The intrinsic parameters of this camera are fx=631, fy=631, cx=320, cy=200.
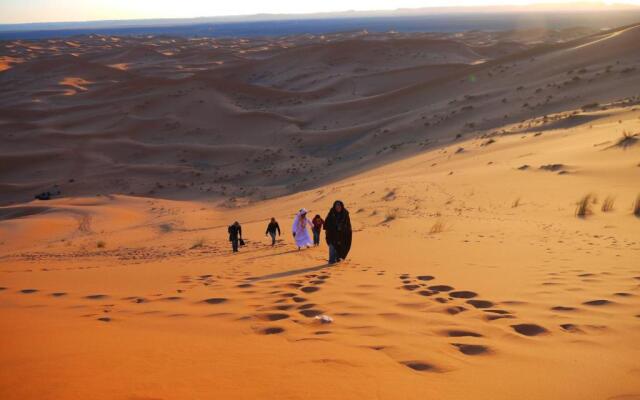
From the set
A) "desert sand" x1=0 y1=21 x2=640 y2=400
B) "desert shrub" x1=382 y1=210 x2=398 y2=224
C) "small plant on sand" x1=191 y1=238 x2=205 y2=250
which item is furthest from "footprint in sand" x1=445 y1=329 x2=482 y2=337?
"small plant on sand" x1=191 y1=238 x2=205 y2=250

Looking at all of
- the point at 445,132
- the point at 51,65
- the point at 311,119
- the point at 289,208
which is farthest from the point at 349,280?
the point at 51,65

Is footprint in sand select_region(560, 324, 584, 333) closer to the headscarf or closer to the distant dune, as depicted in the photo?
the headscarf

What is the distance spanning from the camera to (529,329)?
189 inches

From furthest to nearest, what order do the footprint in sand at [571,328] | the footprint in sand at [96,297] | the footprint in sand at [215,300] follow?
the footprint in sand at [96,297] < the footprint in sand at [215,300] < the footprint in sand at [571,328]

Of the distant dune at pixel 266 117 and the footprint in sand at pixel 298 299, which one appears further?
the distant dune at pixel 266 117

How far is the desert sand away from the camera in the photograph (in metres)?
3.95

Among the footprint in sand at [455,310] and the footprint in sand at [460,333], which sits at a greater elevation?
the footprint in sand at [460,333]

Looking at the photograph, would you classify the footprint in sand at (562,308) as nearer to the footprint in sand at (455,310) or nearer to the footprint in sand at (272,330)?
the footprint in sand at (455,310)

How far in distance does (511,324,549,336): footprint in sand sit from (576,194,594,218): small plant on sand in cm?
689

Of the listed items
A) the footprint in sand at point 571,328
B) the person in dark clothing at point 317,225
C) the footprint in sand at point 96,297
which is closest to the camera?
the footprint in sand at point 571,328

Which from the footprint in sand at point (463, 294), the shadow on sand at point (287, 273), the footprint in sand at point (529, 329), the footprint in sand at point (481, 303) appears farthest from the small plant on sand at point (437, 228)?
the footprint in sand at point (529, 329)

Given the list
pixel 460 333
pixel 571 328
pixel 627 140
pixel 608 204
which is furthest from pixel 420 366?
pixel 627 140

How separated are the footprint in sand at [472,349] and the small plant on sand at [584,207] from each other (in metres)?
7.53

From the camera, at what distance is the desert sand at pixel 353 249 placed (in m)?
3.95
